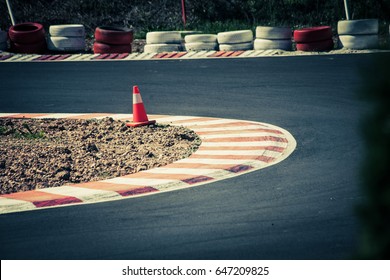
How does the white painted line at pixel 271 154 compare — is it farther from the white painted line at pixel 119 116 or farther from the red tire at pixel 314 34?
the red tire at pixel 314 34

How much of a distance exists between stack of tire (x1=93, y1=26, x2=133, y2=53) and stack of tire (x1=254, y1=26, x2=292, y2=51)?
11.4 ft

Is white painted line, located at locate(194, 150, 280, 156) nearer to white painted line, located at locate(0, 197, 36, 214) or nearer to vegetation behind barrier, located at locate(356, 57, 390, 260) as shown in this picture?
white painted line, located at locate(0, 197, 36, 214)

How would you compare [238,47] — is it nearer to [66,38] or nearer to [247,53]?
[247,53]

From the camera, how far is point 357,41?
58.3ft

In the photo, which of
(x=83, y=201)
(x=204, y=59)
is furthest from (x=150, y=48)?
(x=83, y=201)

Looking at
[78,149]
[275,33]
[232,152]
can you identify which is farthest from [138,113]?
[275,33]

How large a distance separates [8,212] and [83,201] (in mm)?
739

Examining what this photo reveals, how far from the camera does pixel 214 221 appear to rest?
21.1 ft

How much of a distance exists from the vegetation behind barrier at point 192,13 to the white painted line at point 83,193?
14544 millimetres

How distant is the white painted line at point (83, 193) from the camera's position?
7723 millimetres

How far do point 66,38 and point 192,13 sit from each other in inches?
261

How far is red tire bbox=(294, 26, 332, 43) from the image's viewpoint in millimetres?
17953

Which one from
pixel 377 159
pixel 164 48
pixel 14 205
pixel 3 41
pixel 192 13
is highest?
pixel 377 159

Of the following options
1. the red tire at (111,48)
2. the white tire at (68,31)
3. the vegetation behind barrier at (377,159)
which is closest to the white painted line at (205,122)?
the red tire at (111,48)
